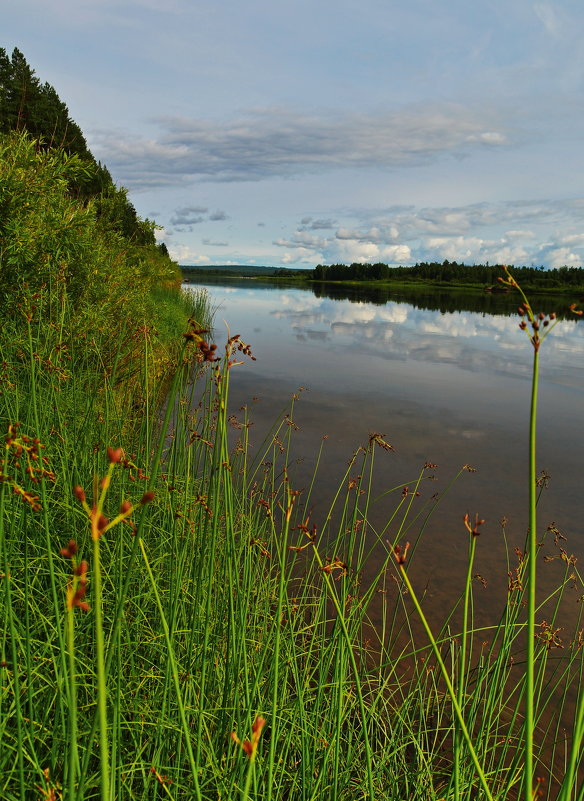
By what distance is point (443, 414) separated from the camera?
874cm

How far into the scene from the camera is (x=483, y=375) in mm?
12250

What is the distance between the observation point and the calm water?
500 centimetres

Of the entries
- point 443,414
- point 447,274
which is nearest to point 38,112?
point 443,414

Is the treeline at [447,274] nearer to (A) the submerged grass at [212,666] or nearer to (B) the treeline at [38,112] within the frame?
(B) the treeline at [38,112]

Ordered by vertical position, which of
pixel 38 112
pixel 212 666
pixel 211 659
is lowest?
pixel 212 666

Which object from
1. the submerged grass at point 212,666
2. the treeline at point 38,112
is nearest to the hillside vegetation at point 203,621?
the submerged grass at point 212,666

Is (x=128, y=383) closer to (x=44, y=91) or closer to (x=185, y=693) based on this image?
(x=185, y=693)

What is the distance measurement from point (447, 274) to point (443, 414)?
82210mm

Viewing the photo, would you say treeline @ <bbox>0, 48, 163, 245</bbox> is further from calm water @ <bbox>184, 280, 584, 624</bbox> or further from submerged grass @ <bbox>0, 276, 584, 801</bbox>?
submerged grass @ <bbox>0, 276, 584, 801</bbox>

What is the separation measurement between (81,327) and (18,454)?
475 cm

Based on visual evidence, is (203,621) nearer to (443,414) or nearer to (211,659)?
(211,659)


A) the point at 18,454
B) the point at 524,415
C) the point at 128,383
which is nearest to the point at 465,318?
the point at 524,415

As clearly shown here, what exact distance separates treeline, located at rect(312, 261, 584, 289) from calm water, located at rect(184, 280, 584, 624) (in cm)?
3970

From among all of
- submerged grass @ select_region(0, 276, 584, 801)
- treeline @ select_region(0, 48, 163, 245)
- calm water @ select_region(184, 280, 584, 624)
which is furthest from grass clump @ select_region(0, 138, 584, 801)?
treeline @ select_region(0, 48, 163, 245)
